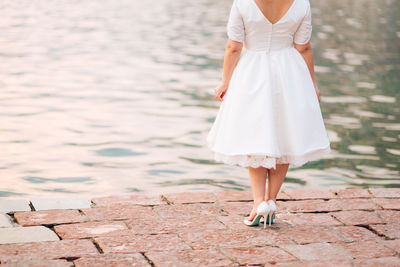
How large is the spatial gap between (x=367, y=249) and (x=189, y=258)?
1.14 metres

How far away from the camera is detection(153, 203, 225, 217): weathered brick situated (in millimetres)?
4832

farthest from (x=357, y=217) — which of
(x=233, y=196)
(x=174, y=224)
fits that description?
(x=174, y=224)

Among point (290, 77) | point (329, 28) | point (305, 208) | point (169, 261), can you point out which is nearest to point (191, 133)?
point (305, 208)

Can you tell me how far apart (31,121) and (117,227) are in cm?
411

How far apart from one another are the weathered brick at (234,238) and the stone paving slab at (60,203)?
94 centimetres

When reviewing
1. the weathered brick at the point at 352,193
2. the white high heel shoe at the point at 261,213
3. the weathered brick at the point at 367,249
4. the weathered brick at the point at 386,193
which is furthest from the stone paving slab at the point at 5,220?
the weathered brick at the point at 386,193

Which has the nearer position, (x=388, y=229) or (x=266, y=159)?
(x=266, y=159)

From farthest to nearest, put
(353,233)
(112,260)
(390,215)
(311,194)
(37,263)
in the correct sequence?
(311,194) < (390,215) < (353,233) < (112,260) < (37,263)

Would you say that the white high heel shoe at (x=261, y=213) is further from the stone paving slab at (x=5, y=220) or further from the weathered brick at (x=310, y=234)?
the stone paving slab at (x=5, y=220)

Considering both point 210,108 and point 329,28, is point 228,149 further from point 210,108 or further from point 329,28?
point 329,28

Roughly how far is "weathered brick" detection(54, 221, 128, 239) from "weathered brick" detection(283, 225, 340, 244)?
110 centimetres

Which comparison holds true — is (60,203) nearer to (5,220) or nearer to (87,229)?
(5,220)

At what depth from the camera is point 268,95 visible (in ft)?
14.6

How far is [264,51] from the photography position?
456cm
